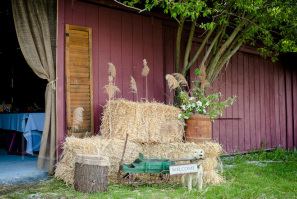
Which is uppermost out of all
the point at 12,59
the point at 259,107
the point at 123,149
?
the point at 12,59

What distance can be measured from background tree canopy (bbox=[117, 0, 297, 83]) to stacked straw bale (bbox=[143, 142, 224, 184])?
1295 millimetres

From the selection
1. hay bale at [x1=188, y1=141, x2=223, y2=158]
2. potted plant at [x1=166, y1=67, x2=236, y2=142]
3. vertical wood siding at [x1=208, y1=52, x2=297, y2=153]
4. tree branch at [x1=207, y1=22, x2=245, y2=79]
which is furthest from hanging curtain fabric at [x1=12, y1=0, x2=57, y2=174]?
vertical wood siding at [x1=208, y1=52, x2=297, y2=153]

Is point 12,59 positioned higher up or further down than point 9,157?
higher up

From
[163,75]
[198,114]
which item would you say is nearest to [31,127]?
[163,75]

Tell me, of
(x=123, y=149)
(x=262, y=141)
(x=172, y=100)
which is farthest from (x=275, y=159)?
(x=123, y=149)

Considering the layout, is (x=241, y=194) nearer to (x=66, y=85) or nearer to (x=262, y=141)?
(x=66, y=85)

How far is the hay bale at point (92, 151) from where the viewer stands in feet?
16.8

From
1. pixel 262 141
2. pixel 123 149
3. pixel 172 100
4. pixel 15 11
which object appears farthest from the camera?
pixel 262 141

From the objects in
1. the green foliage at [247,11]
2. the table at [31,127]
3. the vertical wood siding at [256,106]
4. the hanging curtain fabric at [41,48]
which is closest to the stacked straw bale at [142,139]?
the hanging curtain fabric at [41,48]

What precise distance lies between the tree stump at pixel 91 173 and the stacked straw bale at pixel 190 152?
3.20ft

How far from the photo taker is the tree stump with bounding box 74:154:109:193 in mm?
4730

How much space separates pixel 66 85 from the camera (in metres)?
5.88

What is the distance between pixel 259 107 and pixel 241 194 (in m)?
5.51

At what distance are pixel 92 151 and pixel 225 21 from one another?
9.60ft
